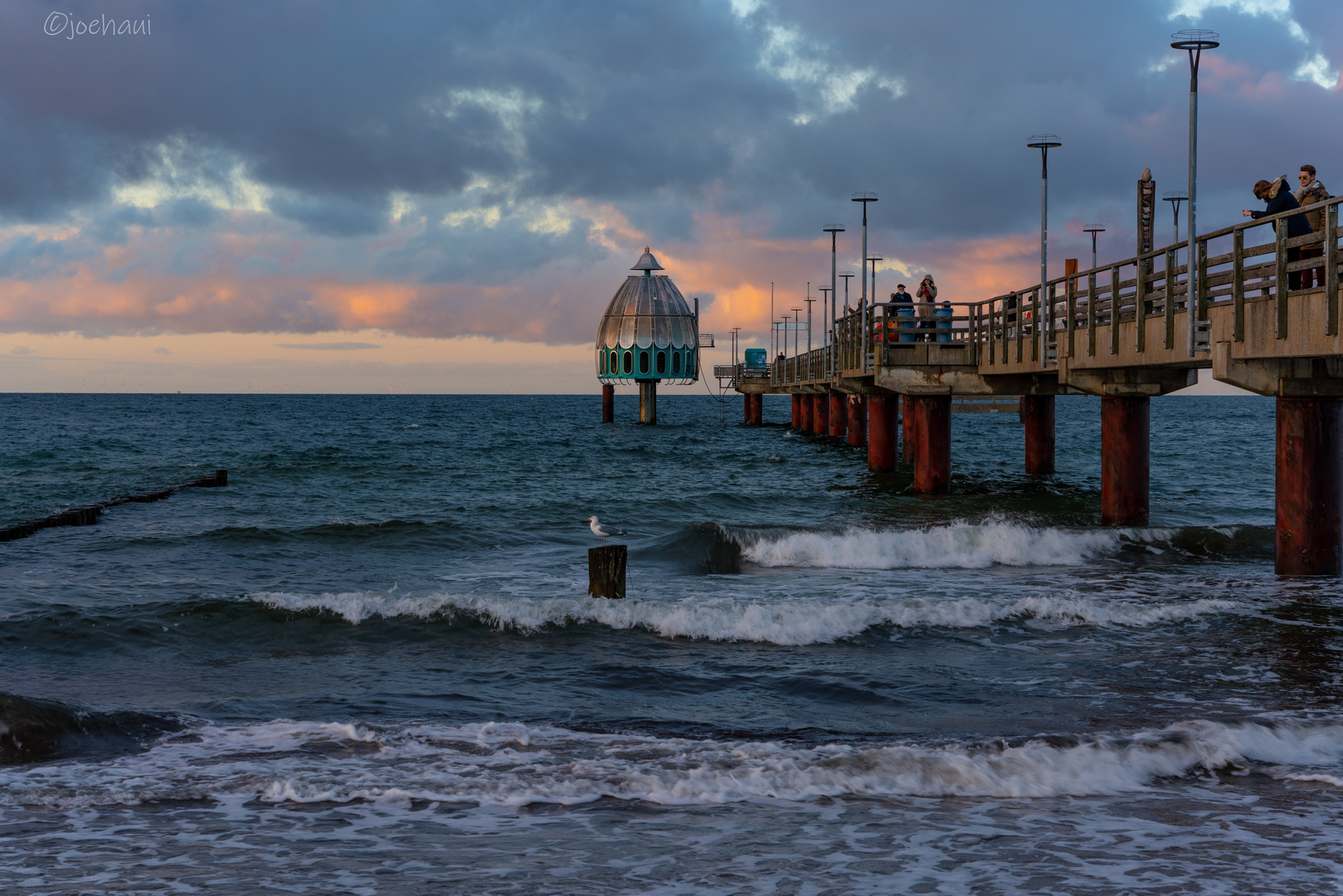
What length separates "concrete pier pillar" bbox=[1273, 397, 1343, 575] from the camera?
1346 cm

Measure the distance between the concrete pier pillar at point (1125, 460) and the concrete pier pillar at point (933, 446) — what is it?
282 inches

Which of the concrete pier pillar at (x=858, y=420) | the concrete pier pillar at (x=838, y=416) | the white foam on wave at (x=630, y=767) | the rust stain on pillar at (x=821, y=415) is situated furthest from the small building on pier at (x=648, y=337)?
the white foam on wave at (x=630, y=767)

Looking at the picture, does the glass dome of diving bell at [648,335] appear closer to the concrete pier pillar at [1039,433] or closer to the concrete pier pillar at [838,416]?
the concrete pier pillar at [838,416]

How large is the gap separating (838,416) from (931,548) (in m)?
35.9

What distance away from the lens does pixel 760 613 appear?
42.2 feet

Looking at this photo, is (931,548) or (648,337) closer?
(931,548)

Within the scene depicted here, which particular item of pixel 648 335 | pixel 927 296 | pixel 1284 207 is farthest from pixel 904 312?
pixel 648 335

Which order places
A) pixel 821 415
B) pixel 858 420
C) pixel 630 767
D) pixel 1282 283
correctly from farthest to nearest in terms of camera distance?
pixel 821 415, pixel 858 420, pixel 1282 283, pixel 630 767

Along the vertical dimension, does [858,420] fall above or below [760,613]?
above

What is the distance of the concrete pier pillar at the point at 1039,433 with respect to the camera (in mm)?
31609

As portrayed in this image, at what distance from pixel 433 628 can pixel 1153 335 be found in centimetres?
1084

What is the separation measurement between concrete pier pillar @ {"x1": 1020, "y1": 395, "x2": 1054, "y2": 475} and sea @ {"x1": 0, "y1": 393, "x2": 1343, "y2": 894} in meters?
9.57

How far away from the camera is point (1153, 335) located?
53.1ft

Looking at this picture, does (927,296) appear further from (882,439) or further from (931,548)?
(931,548)
